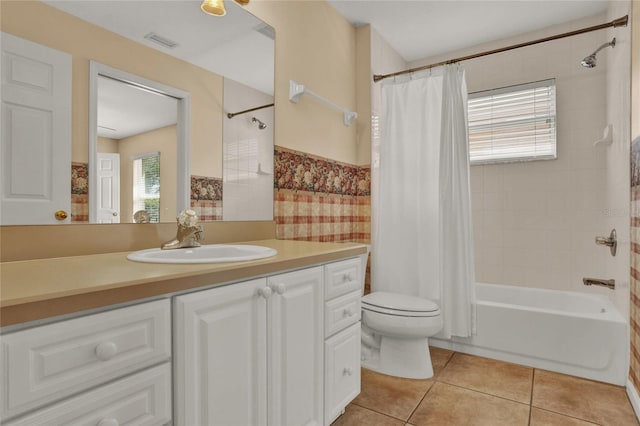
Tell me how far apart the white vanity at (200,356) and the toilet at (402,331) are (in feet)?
1.91

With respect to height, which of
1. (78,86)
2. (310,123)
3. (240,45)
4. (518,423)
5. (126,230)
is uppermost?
(240,45)

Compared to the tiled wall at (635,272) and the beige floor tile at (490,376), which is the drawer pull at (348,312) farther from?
the tiled wall at (635,272)

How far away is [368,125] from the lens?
280 cm

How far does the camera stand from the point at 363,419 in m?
1.67

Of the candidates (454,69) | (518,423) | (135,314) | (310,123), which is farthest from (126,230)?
(454,69)

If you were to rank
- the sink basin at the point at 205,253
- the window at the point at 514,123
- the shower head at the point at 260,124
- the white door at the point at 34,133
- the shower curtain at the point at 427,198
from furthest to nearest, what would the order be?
1. the window at the point at 514,123
2. the shower curtain at the point at 427,198
3. the shower head at the point at 260,124
4. the sink basin at the point at 205,253
5. the white door at the point at 34,133

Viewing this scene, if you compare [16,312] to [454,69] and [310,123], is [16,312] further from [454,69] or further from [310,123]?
[454,69]

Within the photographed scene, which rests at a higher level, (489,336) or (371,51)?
(371,51)

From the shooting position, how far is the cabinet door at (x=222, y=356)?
2.96 feet

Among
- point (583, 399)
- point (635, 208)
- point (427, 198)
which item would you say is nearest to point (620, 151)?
point (635, 208)

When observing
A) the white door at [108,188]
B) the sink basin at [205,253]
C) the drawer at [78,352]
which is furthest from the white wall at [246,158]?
the drawer at [78,352]

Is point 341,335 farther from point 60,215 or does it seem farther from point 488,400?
point 60,215

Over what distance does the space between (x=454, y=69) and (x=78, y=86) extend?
2.10 m

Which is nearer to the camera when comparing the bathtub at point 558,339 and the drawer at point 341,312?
the drawer at point 341,312
